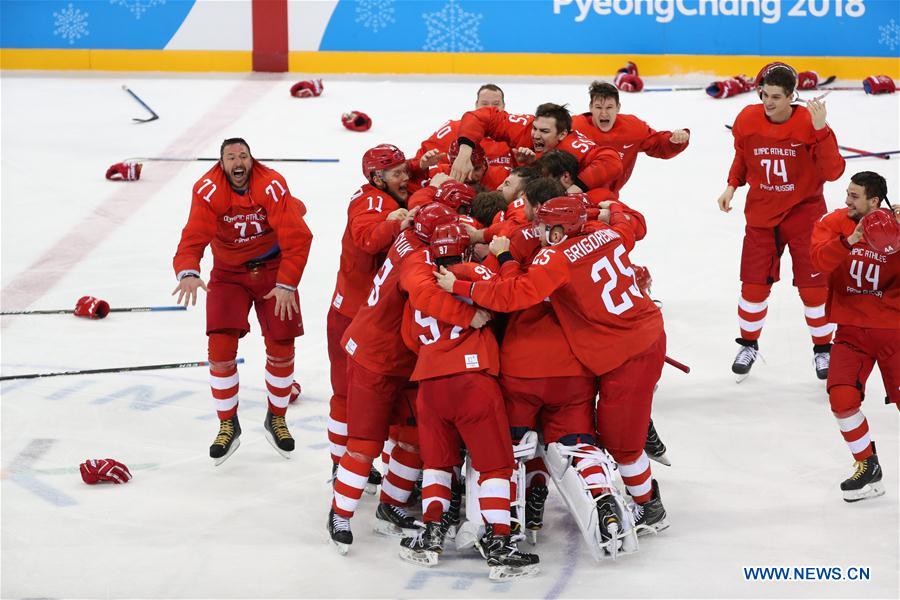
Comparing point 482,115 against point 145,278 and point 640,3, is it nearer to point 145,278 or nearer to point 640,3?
→ point 145,278

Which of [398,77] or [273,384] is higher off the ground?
[398,77]

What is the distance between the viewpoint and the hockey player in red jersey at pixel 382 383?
4527mm

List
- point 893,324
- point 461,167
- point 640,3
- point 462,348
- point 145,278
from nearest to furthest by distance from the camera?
point 462,348
point 893,324
point 461,167
point 145,278
point 640,3

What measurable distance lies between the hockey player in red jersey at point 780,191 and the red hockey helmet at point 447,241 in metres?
2.23

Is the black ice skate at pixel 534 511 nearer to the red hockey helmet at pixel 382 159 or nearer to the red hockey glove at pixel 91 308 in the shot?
the red hockey helmet at pixel 382 159

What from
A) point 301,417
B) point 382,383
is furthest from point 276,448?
point 382,383

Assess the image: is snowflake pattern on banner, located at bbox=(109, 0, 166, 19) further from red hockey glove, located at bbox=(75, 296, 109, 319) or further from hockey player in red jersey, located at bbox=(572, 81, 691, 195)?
hockey player in red jersey, located at bbox=(572, 81, 691, 195)

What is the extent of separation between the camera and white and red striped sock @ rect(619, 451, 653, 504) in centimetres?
457

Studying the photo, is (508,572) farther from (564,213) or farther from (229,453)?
(229,453)

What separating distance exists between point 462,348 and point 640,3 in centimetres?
789

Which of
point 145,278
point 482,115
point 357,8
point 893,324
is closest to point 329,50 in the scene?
point 357,8

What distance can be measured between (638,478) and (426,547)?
801mm

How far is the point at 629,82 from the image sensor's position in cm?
1118

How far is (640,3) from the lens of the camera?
11.5 metres
